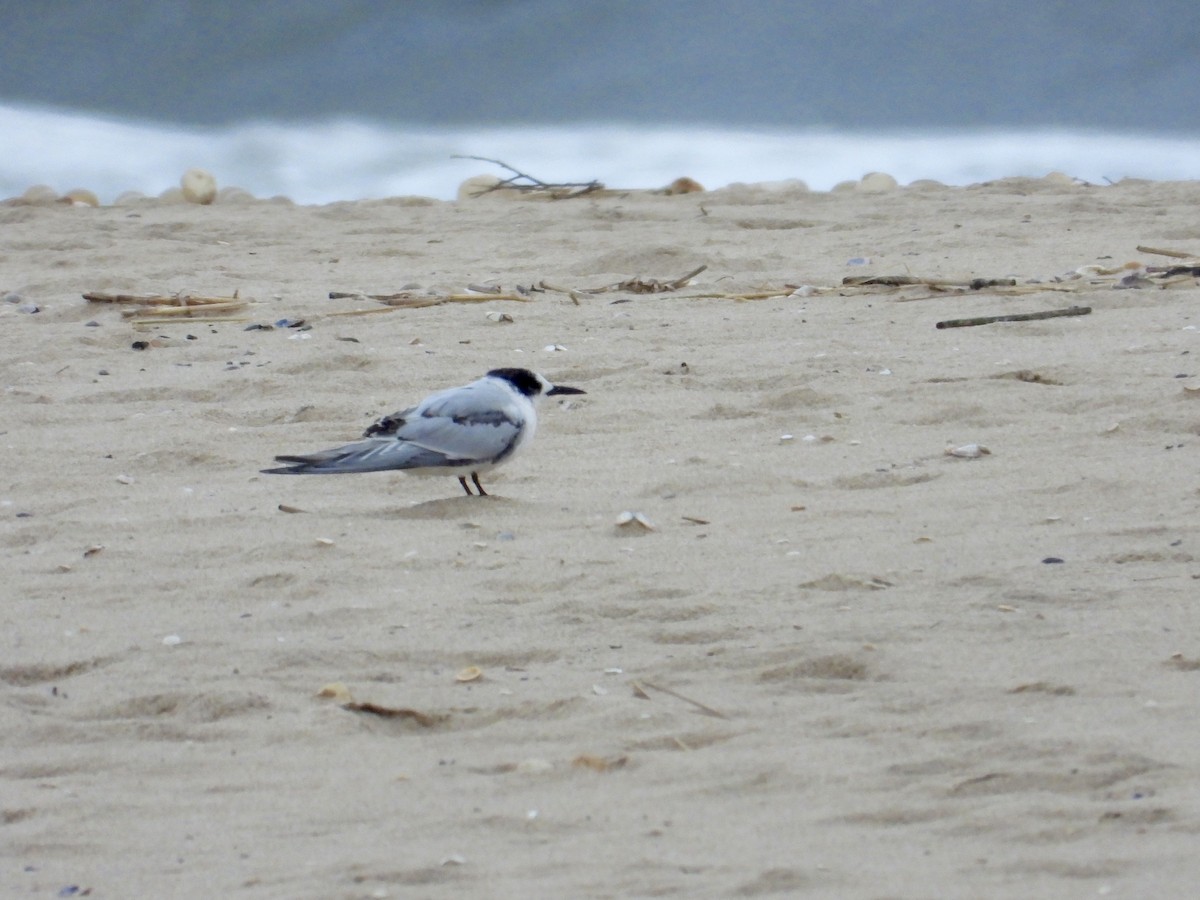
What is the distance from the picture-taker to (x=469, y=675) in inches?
101

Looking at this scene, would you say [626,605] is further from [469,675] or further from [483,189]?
[483,189]

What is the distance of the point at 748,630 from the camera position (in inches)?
107

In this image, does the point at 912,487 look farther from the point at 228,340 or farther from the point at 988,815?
the point at 228,340

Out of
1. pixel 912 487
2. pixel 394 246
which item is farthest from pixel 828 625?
pixel 394 246

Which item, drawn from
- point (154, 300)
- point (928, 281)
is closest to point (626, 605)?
point (928, 281)

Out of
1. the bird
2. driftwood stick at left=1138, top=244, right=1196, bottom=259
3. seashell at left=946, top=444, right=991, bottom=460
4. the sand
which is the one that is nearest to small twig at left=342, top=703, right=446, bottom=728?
the sand

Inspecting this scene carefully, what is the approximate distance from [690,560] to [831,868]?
130 cm

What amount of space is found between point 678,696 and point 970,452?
1539 millimetres

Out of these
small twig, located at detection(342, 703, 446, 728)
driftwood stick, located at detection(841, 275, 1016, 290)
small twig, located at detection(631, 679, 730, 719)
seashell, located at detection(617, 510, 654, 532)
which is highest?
driftwood stick, located at detection(841, 275, 1016, 290)

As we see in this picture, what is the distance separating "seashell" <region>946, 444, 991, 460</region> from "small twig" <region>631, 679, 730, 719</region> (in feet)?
4.89

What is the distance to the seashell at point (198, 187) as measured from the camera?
8398 mm

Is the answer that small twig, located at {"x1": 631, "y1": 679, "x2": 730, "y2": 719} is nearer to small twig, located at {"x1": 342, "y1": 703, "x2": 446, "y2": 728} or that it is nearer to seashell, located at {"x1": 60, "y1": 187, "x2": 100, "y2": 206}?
small twig, located at {"x1": 342, "y1": 703, "x2": 446, "y2": 728}

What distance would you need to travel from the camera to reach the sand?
1.98m

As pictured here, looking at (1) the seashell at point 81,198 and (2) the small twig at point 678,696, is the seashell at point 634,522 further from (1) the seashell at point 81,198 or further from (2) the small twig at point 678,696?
(1) the seashell at point 81,198
